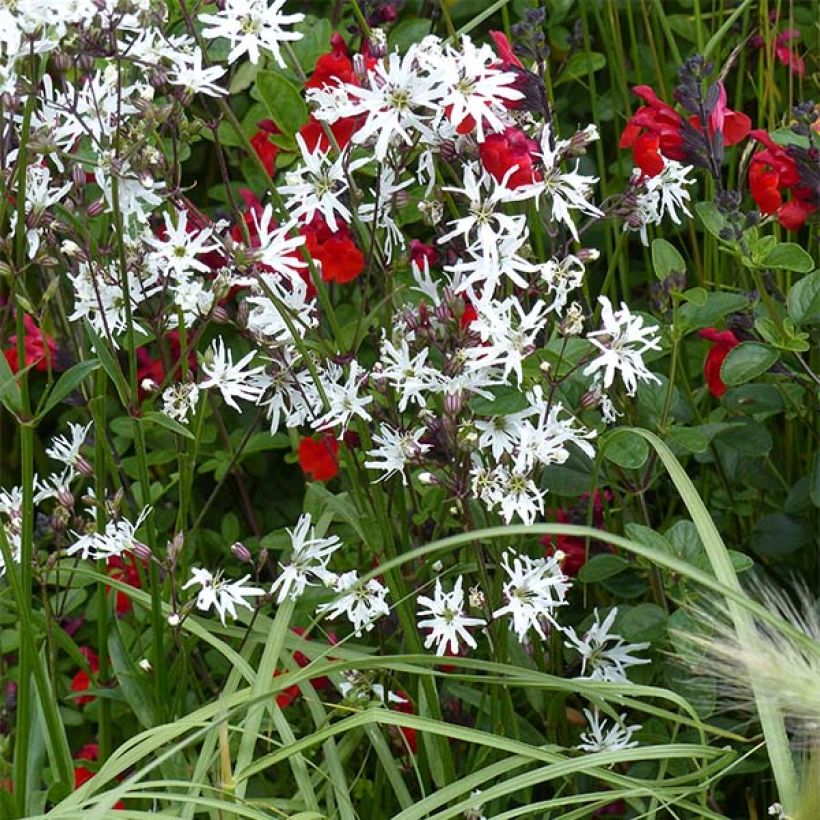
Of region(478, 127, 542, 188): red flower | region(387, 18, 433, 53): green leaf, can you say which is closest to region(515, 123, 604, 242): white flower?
region(478, 127, 542, 188): red flower

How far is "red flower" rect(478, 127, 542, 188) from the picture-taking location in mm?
1326

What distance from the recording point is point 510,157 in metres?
1.33

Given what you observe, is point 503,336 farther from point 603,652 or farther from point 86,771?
point 86,771

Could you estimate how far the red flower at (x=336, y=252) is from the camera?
65.5 inches

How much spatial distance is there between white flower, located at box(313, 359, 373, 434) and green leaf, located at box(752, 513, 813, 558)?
1.81ft

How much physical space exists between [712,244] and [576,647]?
70cm

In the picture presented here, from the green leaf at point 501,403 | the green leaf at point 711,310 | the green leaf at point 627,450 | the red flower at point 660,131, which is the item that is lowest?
the green leaf at point 627,450

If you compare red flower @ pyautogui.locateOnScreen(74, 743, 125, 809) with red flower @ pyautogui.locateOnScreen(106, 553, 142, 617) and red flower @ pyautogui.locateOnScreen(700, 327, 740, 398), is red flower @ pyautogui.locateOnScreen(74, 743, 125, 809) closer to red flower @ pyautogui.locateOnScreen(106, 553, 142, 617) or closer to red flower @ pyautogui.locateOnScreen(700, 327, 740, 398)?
red flower @ pyautogui.locateOnScreen(106, 553, 142, 617)

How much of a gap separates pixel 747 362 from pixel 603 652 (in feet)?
1.12

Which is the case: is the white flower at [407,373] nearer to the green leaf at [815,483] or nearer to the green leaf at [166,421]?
the green leaf at [166,421]

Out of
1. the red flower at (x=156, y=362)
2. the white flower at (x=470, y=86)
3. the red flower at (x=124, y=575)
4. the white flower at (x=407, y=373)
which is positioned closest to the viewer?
the white flower at (x=470, y=86)

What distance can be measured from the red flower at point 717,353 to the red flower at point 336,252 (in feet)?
1.36

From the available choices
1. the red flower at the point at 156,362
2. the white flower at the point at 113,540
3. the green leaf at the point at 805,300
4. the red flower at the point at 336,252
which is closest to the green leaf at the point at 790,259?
the green leaf at the point at 805,300

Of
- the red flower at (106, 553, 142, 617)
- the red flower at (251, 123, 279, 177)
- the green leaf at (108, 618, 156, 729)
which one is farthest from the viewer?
the red flower at (251, 123, 279, 177)
